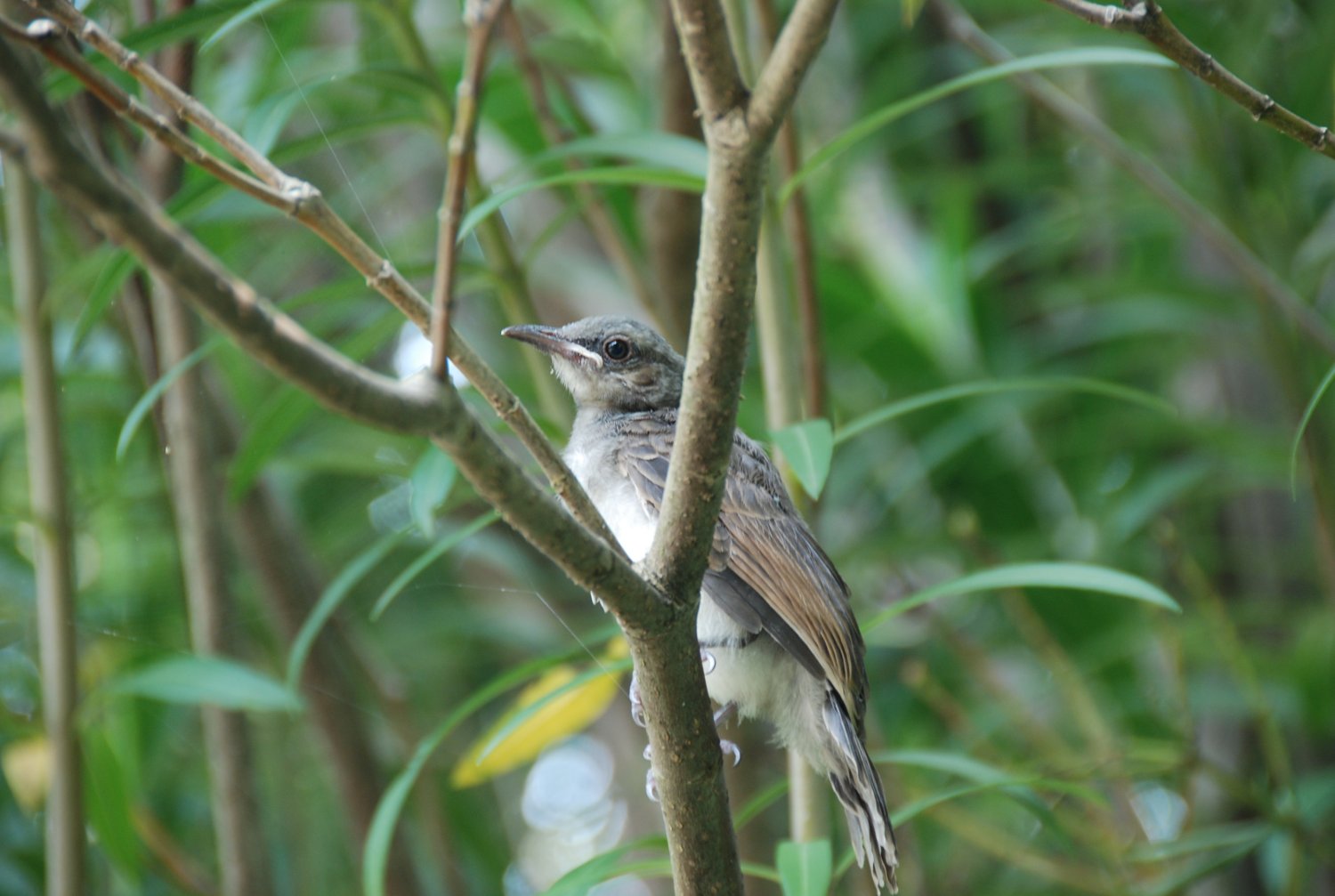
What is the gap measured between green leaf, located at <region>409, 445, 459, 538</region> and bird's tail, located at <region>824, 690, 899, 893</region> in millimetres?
956

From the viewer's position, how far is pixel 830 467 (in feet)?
10.4

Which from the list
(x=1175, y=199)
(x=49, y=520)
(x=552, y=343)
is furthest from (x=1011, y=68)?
(x=49, y=520)

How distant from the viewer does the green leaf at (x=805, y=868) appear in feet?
7.89

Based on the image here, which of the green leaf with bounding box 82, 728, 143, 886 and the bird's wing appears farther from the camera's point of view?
the green leaf with bounding box 82, 728, 143, 886

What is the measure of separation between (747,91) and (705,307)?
0.87ft

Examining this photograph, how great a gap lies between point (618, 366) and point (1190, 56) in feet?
7.11

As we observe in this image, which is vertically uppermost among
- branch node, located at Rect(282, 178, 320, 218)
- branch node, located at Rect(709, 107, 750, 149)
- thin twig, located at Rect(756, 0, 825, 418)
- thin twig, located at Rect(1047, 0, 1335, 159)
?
thin twig, located at Rect(756, 0, 825, 418)

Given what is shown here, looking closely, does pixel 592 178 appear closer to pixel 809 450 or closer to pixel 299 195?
pixel 809 450

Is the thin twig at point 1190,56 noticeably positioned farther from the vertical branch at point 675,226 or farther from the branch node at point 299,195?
the vertical branch at point 675,226

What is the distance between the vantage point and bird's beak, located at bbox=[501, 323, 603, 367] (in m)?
3.26

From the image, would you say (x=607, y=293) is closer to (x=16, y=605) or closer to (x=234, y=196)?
(x=234, y=196)

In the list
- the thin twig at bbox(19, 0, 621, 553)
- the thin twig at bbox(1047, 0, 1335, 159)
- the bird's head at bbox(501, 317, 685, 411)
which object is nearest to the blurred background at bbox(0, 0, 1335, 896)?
the bird's head at bbox(501, 317, 685, 411)

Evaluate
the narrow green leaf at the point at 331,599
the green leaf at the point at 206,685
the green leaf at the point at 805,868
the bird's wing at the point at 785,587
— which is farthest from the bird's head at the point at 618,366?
the green leaf at the point at 805,868

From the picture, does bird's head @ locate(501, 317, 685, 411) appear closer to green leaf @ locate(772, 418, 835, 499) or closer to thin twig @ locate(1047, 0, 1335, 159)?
green leaf @ locate(772, 418, 835, 499)
